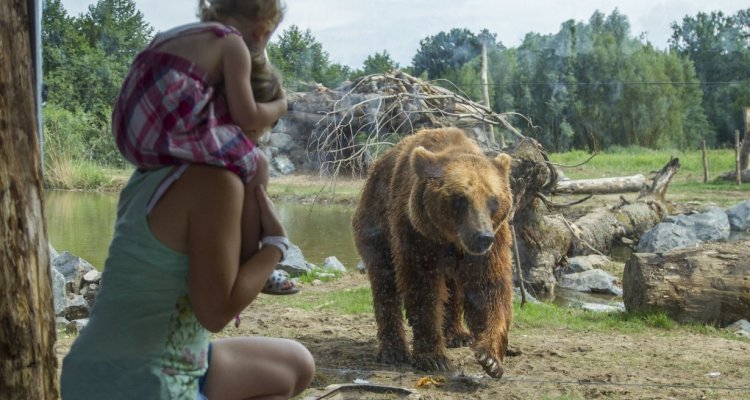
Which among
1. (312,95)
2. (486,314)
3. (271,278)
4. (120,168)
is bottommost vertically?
(486,314)

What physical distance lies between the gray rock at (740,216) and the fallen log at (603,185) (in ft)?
2.22

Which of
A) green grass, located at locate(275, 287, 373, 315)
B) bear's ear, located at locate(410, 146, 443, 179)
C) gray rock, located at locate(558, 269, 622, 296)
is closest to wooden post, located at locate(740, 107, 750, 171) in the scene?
gray rock, located at locate(558, 269, 622, 296)

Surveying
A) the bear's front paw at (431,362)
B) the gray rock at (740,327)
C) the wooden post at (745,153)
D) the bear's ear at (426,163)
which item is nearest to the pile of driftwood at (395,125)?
the bear's ear at (426,163)

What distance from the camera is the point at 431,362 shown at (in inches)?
173

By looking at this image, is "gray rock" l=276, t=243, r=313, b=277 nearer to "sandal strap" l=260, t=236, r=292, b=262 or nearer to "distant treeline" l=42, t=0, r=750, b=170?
"distant treeline" l=42, t=0, r=750, b=170

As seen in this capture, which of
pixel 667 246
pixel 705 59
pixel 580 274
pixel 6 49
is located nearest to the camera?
pixel 6 49

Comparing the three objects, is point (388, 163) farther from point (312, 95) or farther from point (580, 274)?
→ point (580, 274)

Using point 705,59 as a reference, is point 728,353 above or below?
below

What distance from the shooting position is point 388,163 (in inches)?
187

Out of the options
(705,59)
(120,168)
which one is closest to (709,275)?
(705,59)

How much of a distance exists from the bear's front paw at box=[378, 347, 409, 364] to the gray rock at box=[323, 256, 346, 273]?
1.23 m

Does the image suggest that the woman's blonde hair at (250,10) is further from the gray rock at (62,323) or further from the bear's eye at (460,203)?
the gray rock at (62,323)

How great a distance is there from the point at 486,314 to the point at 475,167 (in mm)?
700

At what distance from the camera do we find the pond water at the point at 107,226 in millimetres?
4152
